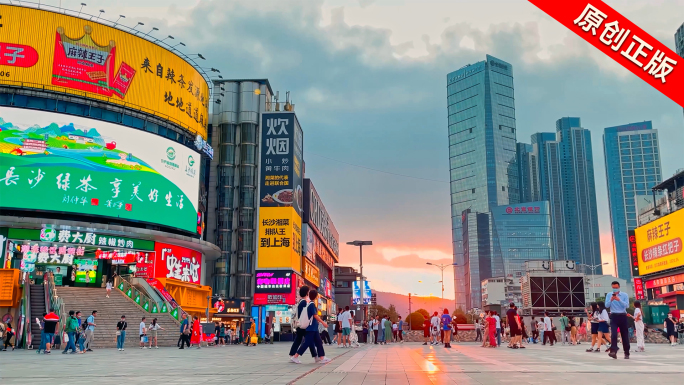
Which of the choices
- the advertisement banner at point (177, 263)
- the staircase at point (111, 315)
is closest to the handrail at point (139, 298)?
the staircase at point (111, 315)

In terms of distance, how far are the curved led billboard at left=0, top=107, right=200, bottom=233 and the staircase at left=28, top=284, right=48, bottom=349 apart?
36.2 ft

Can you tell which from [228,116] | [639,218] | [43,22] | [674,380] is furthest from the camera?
[639,218]

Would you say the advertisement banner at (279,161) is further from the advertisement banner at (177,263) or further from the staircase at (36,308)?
the staircase at (36,308)

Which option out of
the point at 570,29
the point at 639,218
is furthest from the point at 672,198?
the point at 570,29

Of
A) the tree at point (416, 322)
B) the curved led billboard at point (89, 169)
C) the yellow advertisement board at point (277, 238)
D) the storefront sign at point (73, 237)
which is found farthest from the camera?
the tree at point (416, 322)

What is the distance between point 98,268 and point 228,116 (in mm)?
25324

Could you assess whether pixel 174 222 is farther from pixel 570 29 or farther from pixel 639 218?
pixel 639 218

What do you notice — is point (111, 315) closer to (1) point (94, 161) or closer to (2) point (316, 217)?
(1) point (94, 161)

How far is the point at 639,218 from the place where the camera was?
273 ft

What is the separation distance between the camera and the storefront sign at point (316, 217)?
70.4 m

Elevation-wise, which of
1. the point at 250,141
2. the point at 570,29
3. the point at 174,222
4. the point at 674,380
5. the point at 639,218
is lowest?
the point at 674,380

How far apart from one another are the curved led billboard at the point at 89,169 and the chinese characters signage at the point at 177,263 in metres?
2.07

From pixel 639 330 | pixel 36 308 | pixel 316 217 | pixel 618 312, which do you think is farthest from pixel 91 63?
pixel 618 312

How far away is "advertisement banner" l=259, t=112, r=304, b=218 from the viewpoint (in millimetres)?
61562
